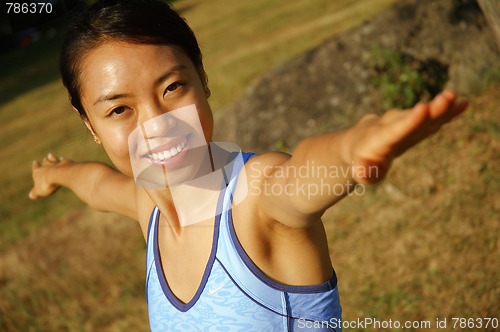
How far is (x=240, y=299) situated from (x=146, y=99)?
67 centimetres

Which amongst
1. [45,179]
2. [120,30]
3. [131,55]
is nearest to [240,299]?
[131,55]

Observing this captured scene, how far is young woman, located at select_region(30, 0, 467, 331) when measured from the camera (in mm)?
1633

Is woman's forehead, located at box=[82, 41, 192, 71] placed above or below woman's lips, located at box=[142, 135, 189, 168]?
above

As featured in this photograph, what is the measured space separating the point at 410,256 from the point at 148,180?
2572mm

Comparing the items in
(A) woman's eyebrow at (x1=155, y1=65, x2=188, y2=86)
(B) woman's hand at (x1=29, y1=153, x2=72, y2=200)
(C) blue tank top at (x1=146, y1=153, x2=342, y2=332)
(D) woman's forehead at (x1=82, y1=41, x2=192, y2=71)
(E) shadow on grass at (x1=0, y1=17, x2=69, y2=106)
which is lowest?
(E) shadow on grass at (x1=0, y1=17, x2=69, y2=106)

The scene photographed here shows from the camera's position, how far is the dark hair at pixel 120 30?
173 cm

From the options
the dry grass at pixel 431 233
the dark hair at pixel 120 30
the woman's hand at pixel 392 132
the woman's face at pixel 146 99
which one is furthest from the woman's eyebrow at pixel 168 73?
the dry grass at pixel 431 233

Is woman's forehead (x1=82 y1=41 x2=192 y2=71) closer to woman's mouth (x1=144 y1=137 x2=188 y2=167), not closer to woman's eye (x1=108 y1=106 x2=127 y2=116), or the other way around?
woman's eye (x1=108 y1=106 x2=127 y2=116)

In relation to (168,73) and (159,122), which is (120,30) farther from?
(159,122)

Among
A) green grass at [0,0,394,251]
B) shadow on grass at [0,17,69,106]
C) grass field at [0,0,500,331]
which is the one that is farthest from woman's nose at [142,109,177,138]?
shadow on grass at [0,17,69,106]

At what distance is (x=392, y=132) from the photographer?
95 cm

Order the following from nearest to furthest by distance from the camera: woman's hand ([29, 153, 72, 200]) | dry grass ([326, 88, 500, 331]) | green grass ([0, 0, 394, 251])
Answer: woman's hand ([29, 153, 72, 200]), dry grass ([326, 88, 500, 331]), green grass ([0, 0, 394, 251])

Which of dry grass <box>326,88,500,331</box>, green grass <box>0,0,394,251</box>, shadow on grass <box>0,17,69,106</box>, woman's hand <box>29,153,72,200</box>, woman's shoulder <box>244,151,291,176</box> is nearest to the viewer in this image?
woman's shoulder <box>244,151,291,176</box>

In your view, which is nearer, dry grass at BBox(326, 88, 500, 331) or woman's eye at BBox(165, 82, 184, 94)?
woman's eye at BBox(165, 82, 184, 94)
